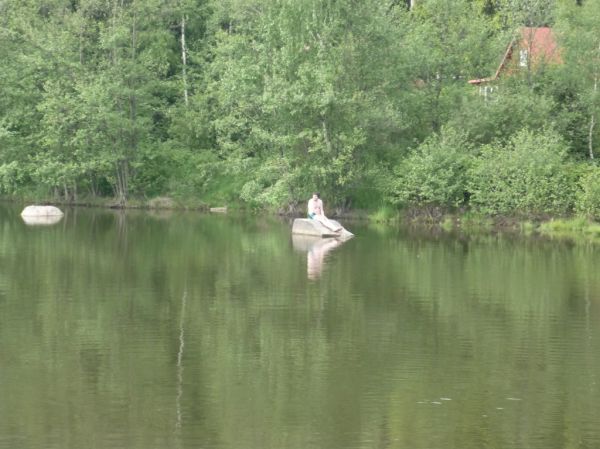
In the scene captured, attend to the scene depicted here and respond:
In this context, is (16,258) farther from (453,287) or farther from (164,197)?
(164,197)

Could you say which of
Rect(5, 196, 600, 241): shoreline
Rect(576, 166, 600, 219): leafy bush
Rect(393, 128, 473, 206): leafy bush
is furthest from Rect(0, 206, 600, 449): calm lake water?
Rect(393, 128, 473, 206): leafy bush

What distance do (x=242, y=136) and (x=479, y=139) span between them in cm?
1265

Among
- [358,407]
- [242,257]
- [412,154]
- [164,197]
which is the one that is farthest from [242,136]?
[358,407]

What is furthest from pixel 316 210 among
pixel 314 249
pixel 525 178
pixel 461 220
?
pixel 525 178

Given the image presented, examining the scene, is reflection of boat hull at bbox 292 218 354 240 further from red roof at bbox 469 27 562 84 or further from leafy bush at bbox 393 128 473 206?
red roof at bbox 469 27 562 84

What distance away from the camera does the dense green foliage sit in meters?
48.8

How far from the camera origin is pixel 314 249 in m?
36.3

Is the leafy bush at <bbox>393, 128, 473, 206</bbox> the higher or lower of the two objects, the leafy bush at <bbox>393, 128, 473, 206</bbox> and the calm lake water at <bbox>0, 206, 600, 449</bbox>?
the higher

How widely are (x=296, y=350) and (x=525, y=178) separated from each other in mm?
29625

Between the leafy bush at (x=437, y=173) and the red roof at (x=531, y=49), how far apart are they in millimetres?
4021

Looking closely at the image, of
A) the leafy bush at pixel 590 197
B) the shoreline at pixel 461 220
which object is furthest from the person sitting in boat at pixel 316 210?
the leafy bush at pixel 590 197

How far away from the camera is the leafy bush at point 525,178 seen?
46125mm

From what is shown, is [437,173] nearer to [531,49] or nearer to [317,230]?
[531,49]

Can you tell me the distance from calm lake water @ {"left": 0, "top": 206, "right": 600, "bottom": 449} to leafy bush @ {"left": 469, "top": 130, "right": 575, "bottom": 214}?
12.1 meters
